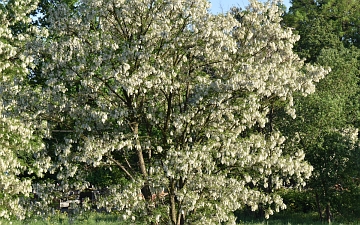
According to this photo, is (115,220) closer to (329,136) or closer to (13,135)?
(13,135)

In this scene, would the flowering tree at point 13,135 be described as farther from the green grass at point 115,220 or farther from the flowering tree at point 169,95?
the green grass at point 115,220

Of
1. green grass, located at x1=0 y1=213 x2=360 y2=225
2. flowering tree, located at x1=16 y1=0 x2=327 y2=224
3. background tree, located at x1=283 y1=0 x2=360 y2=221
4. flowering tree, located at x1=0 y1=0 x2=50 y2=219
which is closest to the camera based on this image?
flowering tree, located at x1=16 y1=0 x2=327 y2=224

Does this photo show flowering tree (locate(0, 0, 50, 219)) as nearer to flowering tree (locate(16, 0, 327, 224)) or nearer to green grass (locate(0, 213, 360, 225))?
flowering tree (locate(16, 0, 327, 224))

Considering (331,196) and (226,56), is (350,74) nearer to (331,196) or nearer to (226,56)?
(331,196)

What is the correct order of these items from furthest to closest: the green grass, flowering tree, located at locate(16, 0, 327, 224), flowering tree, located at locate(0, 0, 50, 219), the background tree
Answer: the background tree, the green grass, flowering tree, located at locate(0, 0, 50, 219), flowering tree, located at locate(16, 0, 327, 224)

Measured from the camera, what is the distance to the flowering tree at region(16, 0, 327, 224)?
14969 mm

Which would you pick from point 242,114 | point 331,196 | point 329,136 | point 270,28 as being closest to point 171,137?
point 242,114

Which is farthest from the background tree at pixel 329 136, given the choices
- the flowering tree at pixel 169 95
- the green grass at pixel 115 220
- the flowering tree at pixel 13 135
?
the flowering tree at pixel 13 135

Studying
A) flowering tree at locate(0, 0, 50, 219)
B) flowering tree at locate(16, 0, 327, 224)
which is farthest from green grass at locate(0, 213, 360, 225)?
flowering tree at locate(16, 0, 327, 224)

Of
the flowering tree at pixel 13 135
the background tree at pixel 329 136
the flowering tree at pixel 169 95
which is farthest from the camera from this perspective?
the background tree at pixel 329 136

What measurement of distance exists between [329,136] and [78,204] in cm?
1559

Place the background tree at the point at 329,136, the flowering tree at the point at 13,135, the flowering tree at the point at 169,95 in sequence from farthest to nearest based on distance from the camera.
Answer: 1. the background tree at the point at 329,136
2. the flowering tree at the point at 13,135
3. the flowering tree at the point at 169,95

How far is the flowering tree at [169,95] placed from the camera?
14969 millimetres

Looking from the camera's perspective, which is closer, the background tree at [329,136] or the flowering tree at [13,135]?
the flowering tree at [13,135]
